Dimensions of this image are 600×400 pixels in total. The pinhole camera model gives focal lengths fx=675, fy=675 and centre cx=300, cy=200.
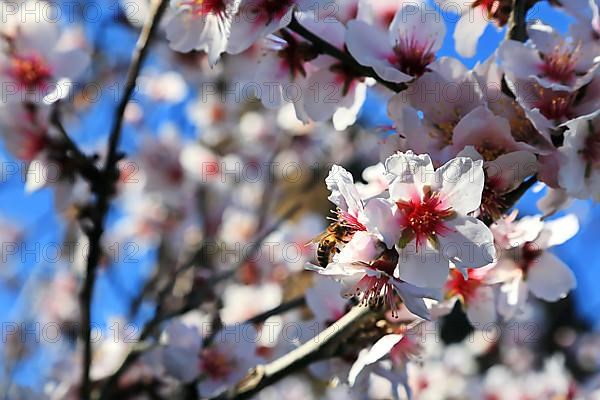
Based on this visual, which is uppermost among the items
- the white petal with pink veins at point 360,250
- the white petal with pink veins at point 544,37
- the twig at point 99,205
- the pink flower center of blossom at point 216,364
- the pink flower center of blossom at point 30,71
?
the white petal with pink veins at point 544,37

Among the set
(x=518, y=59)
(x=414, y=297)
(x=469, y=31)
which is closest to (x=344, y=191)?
(x=414, y=297)

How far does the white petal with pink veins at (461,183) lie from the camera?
0.86 m

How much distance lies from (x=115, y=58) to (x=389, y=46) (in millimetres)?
2534

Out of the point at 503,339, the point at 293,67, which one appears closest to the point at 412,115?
the point at 293,67

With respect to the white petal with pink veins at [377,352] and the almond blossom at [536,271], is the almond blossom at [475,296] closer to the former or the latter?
the almond blossom at [536,271]

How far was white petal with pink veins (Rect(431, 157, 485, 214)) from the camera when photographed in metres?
0.86

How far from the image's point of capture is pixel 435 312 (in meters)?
1.17

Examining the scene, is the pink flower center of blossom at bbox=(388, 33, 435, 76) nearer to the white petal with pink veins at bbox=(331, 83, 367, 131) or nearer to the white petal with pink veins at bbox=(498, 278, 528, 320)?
the white petal with pink veins at bbox=(331, 83, 367, 131)

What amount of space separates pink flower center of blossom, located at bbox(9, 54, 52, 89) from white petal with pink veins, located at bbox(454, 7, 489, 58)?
0.93m

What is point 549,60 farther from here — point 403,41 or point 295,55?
point 295,55

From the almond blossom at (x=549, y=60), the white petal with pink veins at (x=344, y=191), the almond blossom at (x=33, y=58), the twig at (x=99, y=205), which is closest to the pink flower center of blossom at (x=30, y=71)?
the almond blossom at (x=33, y=58)

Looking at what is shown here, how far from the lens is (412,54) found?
1.16 meters

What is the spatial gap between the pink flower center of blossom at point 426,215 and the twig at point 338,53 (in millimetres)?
250

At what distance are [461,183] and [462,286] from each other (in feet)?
1.31
